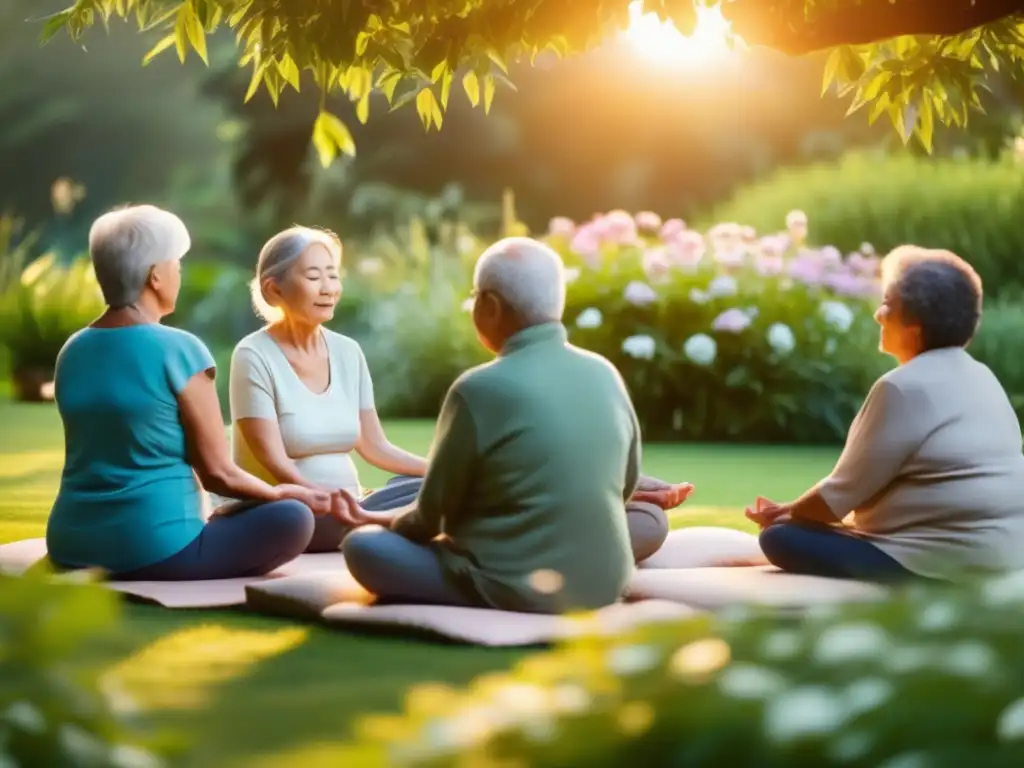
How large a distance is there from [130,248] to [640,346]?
277 inches

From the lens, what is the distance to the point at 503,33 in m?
6.35

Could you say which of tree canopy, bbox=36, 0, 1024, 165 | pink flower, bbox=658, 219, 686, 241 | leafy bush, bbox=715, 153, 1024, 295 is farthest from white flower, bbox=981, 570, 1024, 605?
leafy bush, bbox=715, 153, 1024, 295

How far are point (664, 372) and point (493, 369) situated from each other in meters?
7.77

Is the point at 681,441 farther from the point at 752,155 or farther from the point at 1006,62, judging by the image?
the point at 752,155

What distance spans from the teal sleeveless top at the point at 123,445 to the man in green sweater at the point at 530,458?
1.08 meters

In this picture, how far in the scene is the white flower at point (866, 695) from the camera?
155 centimetres

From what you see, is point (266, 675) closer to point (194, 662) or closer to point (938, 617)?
point (194, 662)

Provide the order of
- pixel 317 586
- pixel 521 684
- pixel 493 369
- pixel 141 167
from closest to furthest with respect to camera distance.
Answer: pixel 521 684 < pixel 493 369 < pixel 317 586 < pixel 141 167

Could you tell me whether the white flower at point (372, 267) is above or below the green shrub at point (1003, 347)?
above

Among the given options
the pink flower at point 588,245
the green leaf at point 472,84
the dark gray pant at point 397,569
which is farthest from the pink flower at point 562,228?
Result: the dark gray pant at point 397,569

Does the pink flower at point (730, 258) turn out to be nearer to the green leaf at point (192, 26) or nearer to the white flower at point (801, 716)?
the green leaf at point (192, 26)

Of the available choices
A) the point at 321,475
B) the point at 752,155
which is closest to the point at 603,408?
the point at 321,475

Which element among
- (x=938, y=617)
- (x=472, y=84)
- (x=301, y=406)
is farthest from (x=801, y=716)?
(x=472, y=84)

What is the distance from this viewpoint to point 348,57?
614cm
